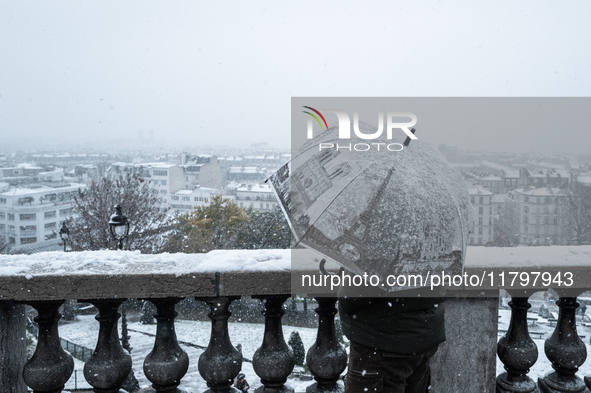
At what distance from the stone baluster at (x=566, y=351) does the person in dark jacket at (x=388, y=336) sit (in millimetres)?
1109

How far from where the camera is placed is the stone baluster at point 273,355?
2.29 meters

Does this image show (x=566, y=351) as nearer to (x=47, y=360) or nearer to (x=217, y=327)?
(x=217, y=327)

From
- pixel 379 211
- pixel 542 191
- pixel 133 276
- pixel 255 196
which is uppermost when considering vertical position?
pixel 379 211

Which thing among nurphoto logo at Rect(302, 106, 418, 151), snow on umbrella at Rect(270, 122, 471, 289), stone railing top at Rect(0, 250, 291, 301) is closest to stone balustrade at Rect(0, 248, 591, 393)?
stone railing top at Rect(0, 250, 291, 301)

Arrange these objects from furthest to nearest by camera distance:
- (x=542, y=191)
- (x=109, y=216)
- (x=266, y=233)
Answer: (x=266, y=233), (x=542, y=191), (x=109, y=216)

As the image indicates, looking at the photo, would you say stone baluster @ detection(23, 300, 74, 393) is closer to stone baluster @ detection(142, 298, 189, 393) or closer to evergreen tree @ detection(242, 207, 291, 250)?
stone baluster @ detection(142, 298, 189, 393)

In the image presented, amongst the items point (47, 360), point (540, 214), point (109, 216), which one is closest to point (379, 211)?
point (47, 360)

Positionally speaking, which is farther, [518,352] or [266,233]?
[266,233]

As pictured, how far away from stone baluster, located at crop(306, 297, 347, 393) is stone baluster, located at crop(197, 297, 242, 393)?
40 cm

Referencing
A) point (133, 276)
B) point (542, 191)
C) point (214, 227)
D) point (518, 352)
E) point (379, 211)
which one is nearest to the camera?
point (379, 211)

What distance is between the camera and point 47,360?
7.16 feet

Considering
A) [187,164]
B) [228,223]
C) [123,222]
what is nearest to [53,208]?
[187,164]

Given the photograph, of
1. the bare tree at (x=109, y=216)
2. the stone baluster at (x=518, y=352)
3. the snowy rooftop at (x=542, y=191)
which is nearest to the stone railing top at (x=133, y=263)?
the stone baluster at (x=518, y=352)

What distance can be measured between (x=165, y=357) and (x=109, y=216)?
84.5 ft
